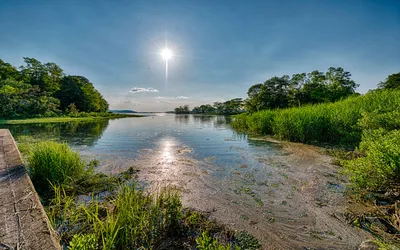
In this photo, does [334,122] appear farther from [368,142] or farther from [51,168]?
[51,168]

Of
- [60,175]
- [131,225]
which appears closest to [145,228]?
[131,225]

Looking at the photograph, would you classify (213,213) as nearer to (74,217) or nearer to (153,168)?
(74,217)

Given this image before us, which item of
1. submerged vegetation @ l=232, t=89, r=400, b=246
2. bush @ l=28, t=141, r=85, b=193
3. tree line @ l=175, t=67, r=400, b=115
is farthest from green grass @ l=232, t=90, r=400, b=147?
tree line @ l=175, t=67, r=400, b=115

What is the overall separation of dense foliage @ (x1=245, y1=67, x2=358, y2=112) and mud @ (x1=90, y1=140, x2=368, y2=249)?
2756cm

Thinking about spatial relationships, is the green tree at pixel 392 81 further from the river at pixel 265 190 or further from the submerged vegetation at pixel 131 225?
the submerged vegetation at pixel 131 225

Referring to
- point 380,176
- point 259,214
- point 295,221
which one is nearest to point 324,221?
point 295,221

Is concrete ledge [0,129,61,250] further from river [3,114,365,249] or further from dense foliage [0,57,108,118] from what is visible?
dense foliage [0,57,108,118]

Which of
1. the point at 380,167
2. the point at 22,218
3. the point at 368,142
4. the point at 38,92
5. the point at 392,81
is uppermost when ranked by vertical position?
the point at 392,81

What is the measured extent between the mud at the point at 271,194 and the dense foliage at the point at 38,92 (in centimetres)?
2497

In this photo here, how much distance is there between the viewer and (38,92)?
27.7 m

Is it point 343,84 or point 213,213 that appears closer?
point 213,213

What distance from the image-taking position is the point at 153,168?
15.6 ft

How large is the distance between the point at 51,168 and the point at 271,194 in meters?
4.05

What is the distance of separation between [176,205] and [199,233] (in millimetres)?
422
